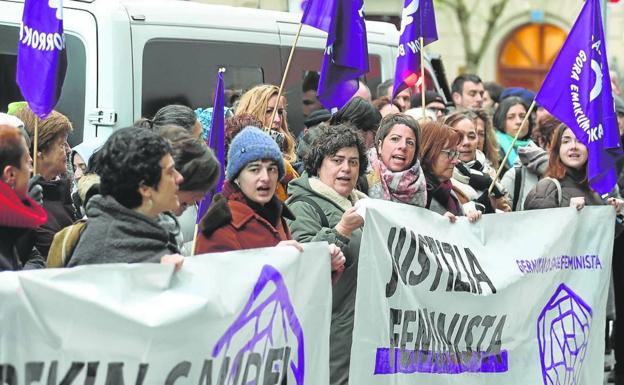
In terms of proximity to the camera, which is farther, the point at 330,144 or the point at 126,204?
the point at 330,144

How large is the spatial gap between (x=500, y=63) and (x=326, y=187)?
25066 mm

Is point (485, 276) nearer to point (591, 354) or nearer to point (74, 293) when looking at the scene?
point (591, 354)

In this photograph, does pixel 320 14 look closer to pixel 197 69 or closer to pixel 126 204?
pixel 197 69

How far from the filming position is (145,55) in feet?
29.4

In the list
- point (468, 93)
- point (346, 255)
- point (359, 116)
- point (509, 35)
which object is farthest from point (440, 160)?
point (509, 35)

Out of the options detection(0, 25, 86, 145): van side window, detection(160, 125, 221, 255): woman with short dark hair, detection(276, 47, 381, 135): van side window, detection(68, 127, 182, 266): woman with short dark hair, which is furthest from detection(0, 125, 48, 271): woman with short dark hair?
detection(276, 47, 381, 135): van side window

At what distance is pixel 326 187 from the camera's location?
664 cm

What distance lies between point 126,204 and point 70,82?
410 centimetres

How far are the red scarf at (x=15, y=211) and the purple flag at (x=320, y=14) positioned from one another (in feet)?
10.3

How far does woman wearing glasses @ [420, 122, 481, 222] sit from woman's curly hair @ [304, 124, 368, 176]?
0.75 metres

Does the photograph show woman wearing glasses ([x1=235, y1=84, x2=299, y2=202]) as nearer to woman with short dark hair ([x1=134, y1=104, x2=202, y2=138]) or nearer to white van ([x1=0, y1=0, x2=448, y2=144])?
woman with short dark hair ([x1=134, y1=104, x2=202, y2=138])

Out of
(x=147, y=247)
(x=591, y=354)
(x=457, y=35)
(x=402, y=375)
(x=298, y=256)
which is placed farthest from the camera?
(x=457, y=35)

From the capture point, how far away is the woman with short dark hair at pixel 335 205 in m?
6.51

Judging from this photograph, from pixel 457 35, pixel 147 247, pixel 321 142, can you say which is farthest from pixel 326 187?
pixel 457 35
